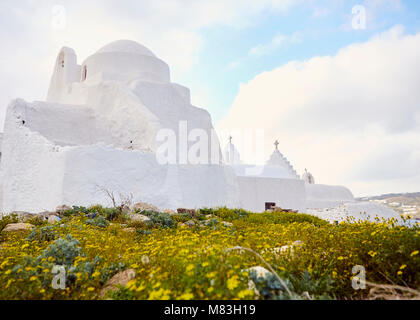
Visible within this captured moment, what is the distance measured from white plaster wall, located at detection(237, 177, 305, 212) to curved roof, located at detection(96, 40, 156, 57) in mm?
10063

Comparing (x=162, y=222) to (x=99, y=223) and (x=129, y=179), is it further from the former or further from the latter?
(x=129, y=179)

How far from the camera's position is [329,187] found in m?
32.7

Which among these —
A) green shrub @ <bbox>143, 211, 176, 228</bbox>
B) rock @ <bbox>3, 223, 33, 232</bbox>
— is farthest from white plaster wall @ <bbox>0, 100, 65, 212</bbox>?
green shrub @ <bbox>143, 211, 176, 228</bbox>

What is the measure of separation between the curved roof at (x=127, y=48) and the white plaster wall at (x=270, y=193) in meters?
10.1

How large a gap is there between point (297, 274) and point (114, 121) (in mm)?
14292

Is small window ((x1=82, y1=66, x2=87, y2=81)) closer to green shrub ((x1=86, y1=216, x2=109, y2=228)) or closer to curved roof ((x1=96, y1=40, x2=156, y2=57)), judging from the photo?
curved roof ((x1=96, y1=40, x2=156, y2=57))

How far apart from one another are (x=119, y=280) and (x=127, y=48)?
59.6ft

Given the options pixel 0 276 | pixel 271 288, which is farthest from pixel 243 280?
pixel 0 276

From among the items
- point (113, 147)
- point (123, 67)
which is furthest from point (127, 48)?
point (113, 147)

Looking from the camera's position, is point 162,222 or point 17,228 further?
point 162,222

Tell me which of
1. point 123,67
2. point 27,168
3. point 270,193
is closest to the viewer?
point 27,168

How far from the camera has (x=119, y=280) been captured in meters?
3.76

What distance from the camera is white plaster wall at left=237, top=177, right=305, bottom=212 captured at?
20.2 metres

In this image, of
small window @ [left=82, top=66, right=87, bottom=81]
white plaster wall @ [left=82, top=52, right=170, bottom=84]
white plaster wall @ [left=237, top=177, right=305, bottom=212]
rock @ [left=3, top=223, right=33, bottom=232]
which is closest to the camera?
rock @ [left=3, top=223, right=33, bottom=232]
